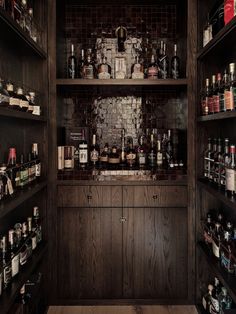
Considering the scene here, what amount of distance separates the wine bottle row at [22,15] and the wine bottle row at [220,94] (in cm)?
113

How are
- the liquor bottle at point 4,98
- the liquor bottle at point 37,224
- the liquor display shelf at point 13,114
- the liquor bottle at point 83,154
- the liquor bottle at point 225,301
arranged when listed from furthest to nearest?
1. the liquor bottle at point 83,154
2. the liquor bottle at point 37,224
3. the liquor bottle at point 225,301
4. the liquor bottle at point 4,98
5. the liquor display shelf at point 13,114

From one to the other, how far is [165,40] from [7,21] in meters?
1.75

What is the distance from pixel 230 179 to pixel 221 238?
0.45 metres

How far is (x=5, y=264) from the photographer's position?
1749 millimetres

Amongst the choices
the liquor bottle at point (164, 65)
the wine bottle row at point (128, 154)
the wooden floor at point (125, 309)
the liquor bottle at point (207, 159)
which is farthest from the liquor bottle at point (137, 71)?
the wooden floor at point (125, 309)

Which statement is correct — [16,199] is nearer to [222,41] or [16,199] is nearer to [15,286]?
[15,286]

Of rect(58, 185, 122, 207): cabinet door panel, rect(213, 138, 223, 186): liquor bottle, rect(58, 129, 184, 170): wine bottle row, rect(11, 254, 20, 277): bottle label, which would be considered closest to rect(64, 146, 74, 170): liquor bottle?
rect(58, 129, 184, 170): wine bottle row

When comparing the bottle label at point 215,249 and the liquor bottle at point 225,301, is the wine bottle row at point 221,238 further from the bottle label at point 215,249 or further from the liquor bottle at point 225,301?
the liquor bottle at point 225,301

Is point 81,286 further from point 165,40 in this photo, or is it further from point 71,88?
point 165,40

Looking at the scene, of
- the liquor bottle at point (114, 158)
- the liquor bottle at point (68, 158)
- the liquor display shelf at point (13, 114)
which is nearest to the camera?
the liquor display shelf at point (13, 114)

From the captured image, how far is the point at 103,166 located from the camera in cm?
287

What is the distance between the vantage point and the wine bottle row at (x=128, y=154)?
2832mm

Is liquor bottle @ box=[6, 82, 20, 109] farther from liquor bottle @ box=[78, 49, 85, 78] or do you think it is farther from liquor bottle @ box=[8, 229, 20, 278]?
liquor bottle @ box=[78, 49, 85, 78]

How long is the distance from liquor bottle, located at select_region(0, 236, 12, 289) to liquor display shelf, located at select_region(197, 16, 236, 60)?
59.0 inches
